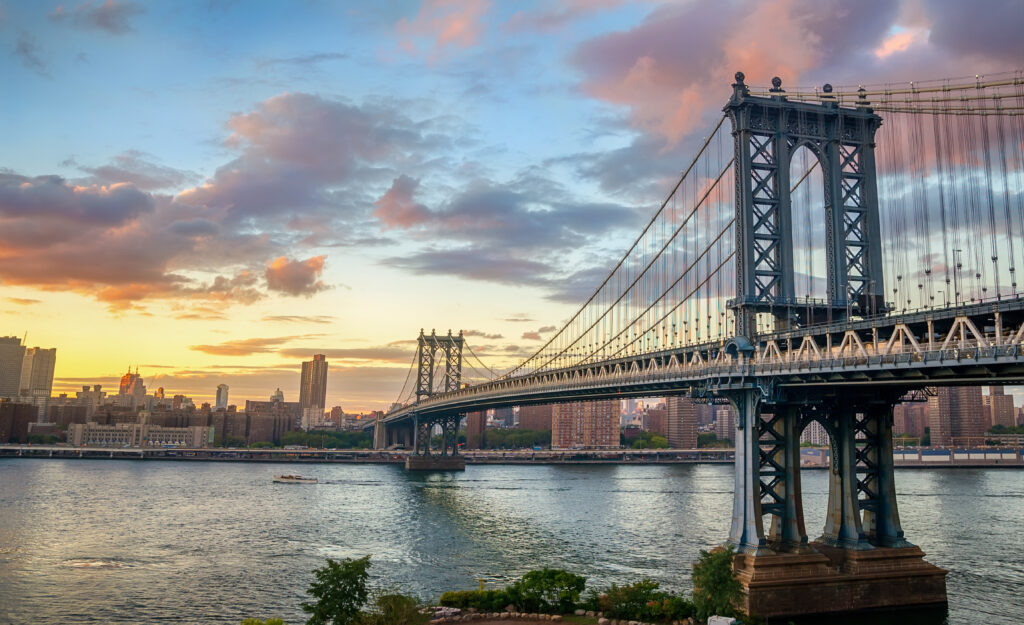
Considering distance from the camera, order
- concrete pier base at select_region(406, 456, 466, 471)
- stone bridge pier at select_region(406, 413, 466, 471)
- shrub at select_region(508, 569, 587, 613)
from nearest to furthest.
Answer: shrub at select_region(508, 569, 587, 613) → concrete pier base at select_region(406, 456, 466, 471) → stone bridge pier at select_region(406, 413, 466, 471)

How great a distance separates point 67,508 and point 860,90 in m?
76.1

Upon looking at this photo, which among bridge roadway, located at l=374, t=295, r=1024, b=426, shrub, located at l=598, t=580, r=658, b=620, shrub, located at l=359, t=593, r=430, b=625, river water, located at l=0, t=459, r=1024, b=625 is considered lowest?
river water, located at l=0, t=459, r=1024, b=625

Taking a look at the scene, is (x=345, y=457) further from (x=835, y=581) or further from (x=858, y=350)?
(x=858, y=350)

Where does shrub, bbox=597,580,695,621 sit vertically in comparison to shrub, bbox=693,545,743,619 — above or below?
below

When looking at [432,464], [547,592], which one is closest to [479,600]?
[547,592]

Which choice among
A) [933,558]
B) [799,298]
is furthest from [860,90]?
[933,558]

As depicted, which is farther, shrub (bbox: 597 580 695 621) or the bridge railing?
shrub (bbox: 597 580 695 621)

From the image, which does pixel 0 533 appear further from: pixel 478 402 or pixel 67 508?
pixel 478 402

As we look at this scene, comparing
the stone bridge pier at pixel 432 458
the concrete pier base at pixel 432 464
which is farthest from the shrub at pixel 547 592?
the concrete pier base at pixel 432 464

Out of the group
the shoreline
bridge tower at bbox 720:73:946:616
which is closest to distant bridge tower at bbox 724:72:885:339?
bridge tower at bbox 720:73:946:616

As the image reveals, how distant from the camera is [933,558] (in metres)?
47.9

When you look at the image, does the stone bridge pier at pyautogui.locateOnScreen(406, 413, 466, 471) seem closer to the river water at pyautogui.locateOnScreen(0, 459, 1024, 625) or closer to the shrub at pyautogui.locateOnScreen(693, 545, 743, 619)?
the river water at pyautogui.locateOnScreen(0, 459, 1024, 625)

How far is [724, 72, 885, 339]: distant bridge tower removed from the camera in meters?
37.4

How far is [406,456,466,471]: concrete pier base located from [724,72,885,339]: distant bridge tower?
10958cm
